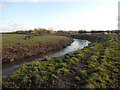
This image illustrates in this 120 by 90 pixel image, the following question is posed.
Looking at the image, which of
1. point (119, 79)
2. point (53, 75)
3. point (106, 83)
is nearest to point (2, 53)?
point (53, 75)

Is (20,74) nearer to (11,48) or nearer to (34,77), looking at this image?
(34,77)

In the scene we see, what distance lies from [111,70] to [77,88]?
5160 mm

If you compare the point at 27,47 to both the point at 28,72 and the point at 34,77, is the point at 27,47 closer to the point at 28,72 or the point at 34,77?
the point at 28,72

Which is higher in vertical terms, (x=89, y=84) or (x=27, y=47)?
(x=27, y=47)

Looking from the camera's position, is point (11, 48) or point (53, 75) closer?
point (53, 75)

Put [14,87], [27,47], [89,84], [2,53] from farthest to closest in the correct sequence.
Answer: [27,47] < [2,53] < [14,87] < [89,84]

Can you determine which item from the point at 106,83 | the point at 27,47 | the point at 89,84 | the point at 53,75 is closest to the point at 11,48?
the point at 27,47

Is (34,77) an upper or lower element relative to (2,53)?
lower

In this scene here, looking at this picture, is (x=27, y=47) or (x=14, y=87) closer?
(x=14, y=87)

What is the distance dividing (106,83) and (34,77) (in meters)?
6.95

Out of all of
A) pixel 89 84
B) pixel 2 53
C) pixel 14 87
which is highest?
pixel 2 53

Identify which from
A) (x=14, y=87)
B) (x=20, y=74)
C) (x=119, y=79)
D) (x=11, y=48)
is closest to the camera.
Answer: (x=14, y=87)

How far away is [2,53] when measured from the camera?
49.2 feet

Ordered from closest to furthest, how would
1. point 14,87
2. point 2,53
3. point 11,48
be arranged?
point 14,87 < point 2,53 < point 11,48
